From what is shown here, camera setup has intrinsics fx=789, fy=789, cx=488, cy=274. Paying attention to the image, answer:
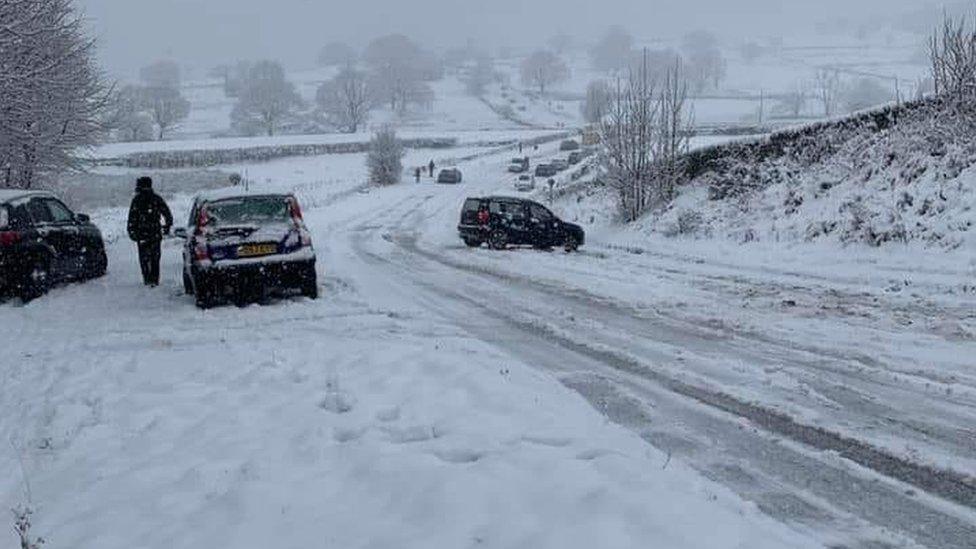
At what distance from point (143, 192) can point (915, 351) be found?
11600mm

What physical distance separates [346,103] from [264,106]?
12.8m

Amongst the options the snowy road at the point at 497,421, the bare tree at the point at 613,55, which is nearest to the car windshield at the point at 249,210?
the snowy road at the point at 497,421

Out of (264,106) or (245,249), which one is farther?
(264,106)

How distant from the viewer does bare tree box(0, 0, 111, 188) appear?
17.1 m

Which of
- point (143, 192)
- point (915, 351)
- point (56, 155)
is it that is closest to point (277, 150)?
point (56, 155)

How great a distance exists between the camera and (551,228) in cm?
2108

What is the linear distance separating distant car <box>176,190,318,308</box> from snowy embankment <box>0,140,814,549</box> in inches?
56.9

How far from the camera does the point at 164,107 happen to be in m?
119

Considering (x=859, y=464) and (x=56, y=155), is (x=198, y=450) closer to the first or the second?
(x=859, y=464)

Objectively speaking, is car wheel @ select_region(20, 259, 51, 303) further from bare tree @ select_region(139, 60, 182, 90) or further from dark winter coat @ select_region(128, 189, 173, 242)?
bare tree @ select_region(139, 60, 182, 90)

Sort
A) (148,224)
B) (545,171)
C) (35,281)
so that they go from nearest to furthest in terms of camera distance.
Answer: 1. (35,281)
2. (148,224)
3. (545,171)

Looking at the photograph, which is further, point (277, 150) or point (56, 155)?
point (277, 150)

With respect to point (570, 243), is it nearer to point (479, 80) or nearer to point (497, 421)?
point (497, 421)

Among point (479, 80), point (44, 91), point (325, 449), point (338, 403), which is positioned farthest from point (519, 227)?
point (479, 80)
